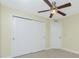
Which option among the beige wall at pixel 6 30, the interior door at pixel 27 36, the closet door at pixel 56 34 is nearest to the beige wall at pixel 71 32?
the closet door at pixel 56 34

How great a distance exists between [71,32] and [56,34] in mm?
1083

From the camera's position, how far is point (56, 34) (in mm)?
6059

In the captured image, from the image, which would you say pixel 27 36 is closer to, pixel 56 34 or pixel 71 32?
pixel 56 34

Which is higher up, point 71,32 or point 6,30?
point 6,30

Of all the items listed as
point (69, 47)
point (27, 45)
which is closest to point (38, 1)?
point (27, 45)

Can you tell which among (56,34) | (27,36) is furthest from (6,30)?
(56,34)

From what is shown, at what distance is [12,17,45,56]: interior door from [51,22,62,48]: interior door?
79 centimetres

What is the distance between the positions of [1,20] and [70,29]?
3.67m

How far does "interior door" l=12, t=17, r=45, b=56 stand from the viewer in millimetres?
4047

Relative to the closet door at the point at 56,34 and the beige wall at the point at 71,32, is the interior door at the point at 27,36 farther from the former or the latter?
the beige wall at the point at 71,32

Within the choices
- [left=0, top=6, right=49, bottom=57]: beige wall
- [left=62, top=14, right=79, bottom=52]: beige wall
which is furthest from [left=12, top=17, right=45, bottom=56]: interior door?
[left=62, top=14, right=79, bottom=52]: beige wall

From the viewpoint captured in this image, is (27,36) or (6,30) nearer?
(6,30)

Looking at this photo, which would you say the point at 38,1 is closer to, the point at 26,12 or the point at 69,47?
the point at 26,12

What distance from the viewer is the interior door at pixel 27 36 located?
405cm
